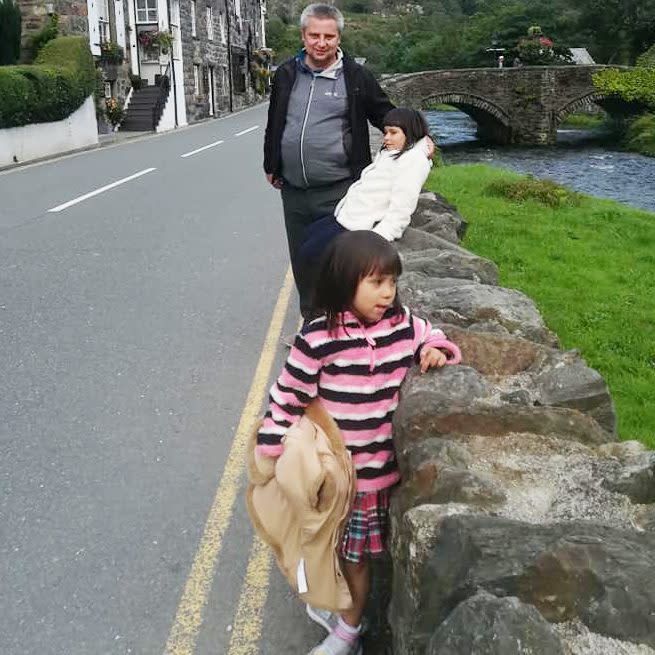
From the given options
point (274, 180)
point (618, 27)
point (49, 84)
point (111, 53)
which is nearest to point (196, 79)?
point (111, 53)

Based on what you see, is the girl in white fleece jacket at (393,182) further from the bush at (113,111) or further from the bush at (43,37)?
the bush at (113,111)

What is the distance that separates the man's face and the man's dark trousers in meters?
0.76

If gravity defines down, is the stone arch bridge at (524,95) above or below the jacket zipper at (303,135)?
below

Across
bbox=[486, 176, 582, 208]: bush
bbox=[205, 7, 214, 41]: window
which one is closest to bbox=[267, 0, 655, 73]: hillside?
bbox=[205, 7, 214, 41]: window

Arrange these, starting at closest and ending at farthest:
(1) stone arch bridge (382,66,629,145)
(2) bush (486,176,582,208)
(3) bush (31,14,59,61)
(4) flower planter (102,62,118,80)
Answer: (2) bush (486,176,582,208) < (3) bush (31,14,59,61) < (4) flower planter (102,62,118,80) < (1) stone arch bridge (382,66,629,145)

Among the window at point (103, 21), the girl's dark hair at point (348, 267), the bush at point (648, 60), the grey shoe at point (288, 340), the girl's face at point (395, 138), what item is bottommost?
the grey shoe at point (288, 340)

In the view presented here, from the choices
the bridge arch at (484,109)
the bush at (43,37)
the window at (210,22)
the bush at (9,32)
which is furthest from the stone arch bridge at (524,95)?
the bush at (9,32)

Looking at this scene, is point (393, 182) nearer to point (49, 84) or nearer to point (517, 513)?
point (517, 513)

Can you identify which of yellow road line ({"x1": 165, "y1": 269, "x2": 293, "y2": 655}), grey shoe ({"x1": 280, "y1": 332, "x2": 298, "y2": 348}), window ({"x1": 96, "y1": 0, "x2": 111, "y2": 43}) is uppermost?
window ({"x1": 96, "y1": 0, "x2": 111, "y2": 43})

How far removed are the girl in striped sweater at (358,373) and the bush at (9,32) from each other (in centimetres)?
2366

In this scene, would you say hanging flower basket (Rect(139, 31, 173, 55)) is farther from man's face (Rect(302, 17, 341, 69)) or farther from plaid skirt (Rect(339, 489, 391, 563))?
plaid skirt (Rect(339, 489, 391, 563))

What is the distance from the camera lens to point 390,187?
4.66 meters

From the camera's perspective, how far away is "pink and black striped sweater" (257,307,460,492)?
2.75 metres

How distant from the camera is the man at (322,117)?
15.4ft
